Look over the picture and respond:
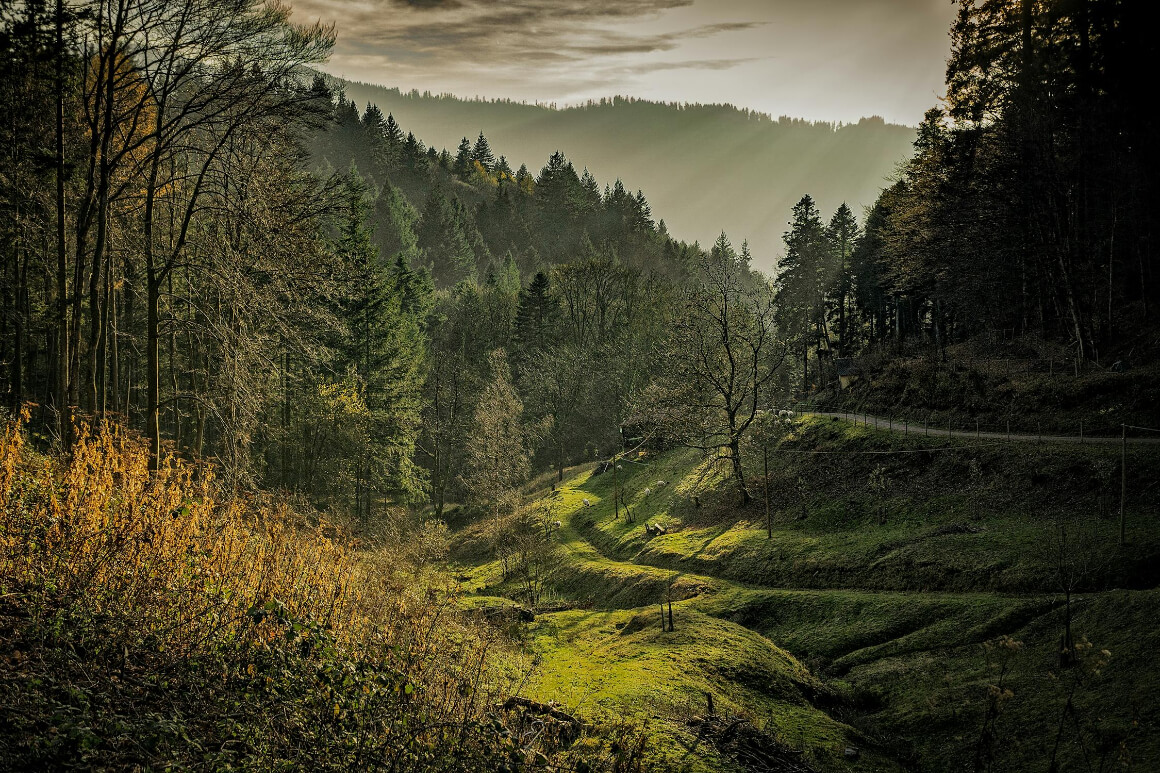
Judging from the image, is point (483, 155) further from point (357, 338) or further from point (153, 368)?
point (153, 368)

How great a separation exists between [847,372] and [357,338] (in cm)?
3419

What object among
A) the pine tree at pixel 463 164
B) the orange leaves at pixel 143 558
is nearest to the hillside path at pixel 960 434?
the orange leaves at pixel 143 558

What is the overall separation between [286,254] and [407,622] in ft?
26.7

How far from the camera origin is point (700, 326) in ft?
120

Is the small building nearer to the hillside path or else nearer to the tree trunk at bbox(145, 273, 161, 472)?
the hillside path

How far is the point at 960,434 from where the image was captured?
2938cm

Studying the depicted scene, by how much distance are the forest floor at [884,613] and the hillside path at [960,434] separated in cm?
111

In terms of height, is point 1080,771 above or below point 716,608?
above

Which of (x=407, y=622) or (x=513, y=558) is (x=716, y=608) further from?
(x=513, y=558)

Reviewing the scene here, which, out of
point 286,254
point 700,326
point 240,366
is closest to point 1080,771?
point 240,366

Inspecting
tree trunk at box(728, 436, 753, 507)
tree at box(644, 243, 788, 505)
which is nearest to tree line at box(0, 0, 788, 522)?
tree at box(644, 243, 788, 505)

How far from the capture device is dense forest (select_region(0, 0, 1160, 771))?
7738 millimetres

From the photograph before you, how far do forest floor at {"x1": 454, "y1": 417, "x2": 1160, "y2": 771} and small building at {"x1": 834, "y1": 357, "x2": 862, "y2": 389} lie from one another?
10.5 meters

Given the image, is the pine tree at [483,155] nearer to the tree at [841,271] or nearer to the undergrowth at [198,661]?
the tree at [841,271]
